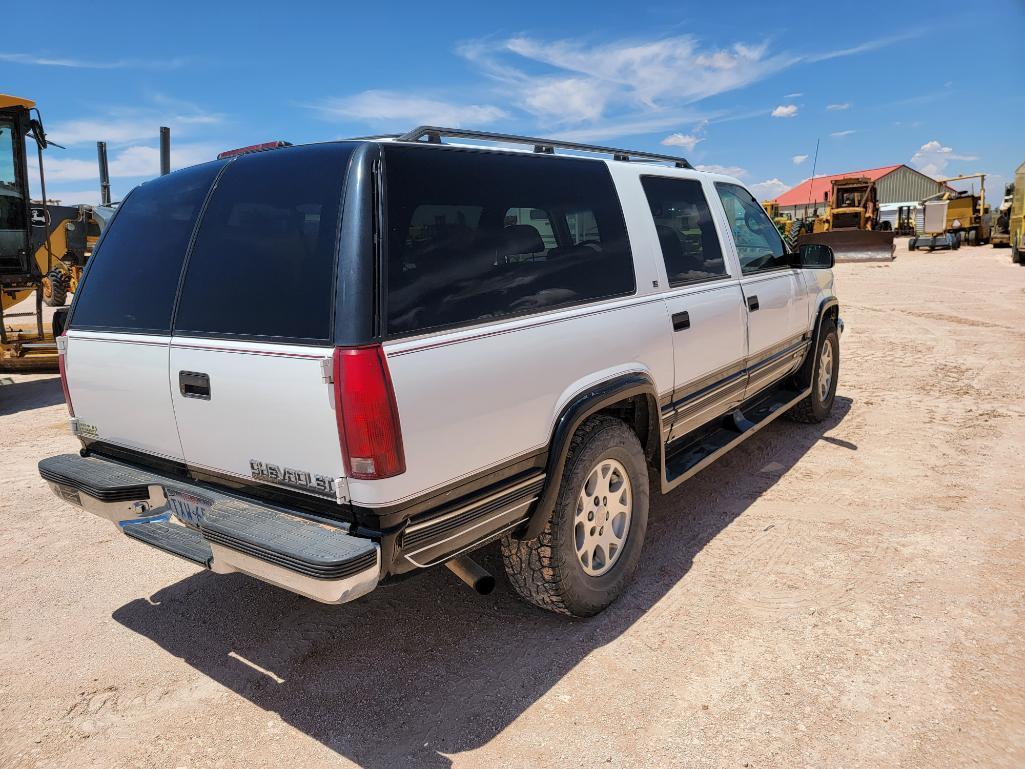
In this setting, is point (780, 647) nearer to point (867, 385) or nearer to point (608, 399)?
point (608, 399)

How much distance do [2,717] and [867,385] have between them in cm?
760

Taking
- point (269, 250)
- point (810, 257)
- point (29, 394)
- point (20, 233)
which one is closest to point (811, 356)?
point (810, 257)

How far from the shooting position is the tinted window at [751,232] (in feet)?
14.7

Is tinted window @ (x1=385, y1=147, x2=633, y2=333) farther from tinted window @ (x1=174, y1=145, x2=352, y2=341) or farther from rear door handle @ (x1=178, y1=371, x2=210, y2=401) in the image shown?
rear door handle @ (x1=178, y1=371, x2=210, y2=401)

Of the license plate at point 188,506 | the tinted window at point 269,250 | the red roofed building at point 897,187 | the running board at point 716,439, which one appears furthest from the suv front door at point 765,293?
the red roofed building at point 897,187

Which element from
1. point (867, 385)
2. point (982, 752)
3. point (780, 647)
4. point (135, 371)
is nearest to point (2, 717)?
point (135, 371)

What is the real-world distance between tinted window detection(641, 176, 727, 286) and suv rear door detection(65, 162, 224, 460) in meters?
2.18

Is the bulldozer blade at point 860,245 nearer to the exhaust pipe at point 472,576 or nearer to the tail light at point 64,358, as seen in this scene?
the exhaust pipe at point 472,576

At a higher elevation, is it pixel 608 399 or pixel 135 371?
pixel 135 371

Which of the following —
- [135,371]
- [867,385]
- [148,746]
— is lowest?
[148,746]

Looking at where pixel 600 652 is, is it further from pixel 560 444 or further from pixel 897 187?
pixel 897 187

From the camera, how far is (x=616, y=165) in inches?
140

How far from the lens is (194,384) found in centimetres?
260

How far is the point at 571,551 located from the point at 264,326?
155cm
